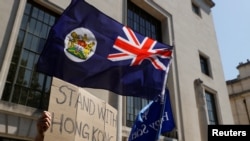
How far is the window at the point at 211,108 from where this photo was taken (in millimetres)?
17422

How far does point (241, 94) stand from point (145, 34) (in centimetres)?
2366

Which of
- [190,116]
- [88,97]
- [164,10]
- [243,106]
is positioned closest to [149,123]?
[88,97]

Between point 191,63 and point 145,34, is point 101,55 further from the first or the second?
point 191,63

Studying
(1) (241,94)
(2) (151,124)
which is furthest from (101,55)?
(1) (241,94)

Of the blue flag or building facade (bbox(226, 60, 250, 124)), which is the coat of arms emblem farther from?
building facade (bbox(226, 60, 250, 124))

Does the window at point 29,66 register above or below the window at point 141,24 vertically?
below

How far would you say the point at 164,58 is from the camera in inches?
284

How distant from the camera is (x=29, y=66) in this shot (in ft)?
31.3

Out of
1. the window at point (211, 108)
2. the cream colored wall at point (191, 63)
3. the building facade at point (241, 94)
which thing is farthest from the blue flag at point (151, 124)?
the building facade at point (241, 94)

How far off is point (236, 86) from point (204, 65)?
58.6 ft

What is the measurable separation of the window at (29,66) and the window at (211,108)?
38.8 feet

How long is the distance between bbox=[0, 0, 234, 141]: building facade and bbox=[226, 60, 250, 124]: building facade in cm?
1430

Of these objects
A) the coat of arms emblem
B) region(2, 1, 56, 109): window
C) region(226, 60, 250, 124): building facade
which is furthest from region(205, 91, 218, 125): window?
region(226, 60, 250, 124): building facade

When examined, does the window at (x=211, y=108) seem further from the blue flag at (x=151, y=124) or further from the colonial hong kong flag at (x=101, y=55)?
the colonial hong kong flag at (x=101, y=55)
